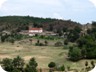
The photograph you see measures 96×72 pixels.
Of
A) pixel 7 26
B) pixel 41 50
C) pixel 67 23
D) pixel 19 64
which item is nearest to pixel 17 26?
pixel 7 26

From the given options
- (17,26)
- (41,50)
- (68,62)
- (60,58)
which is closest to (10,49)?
(41,50)

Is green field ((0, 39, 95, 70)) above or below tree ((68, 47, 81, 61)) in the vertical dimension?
below

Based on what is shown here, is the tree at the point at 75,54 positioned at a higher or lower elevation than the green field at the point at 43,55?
higher

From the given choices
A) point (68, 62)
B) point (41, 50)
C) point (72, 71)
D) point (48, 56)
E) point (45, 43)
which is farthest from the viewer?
point (45, 43)

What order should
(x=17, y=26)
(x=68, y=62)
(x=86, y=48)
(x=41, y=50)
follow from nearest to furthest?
(x=68, y=62)
(x=86, y=48)
(x=41, y=50)
(x=17, y=26)

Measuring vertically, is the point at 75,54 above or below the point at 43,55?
above

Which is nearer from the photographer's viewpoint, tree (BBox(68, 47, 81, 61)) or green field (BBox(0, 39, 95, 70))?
green field (BBox(0, 39, 95, 70))

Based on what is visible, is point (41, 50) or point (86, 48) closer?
point (86, 48)

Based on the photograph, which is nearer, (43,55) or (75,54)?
(75,54)

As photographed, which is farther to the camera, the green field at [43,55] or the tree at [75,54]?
the tree at [75,54]

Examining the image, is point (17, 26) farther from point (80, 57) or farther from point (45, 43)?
point (80, 57)

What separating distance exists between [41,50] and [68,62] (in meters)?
12.6

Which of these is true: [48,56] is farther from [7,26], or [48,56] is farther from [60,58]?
[7,26]

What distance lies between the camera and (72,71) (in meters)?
29.1
